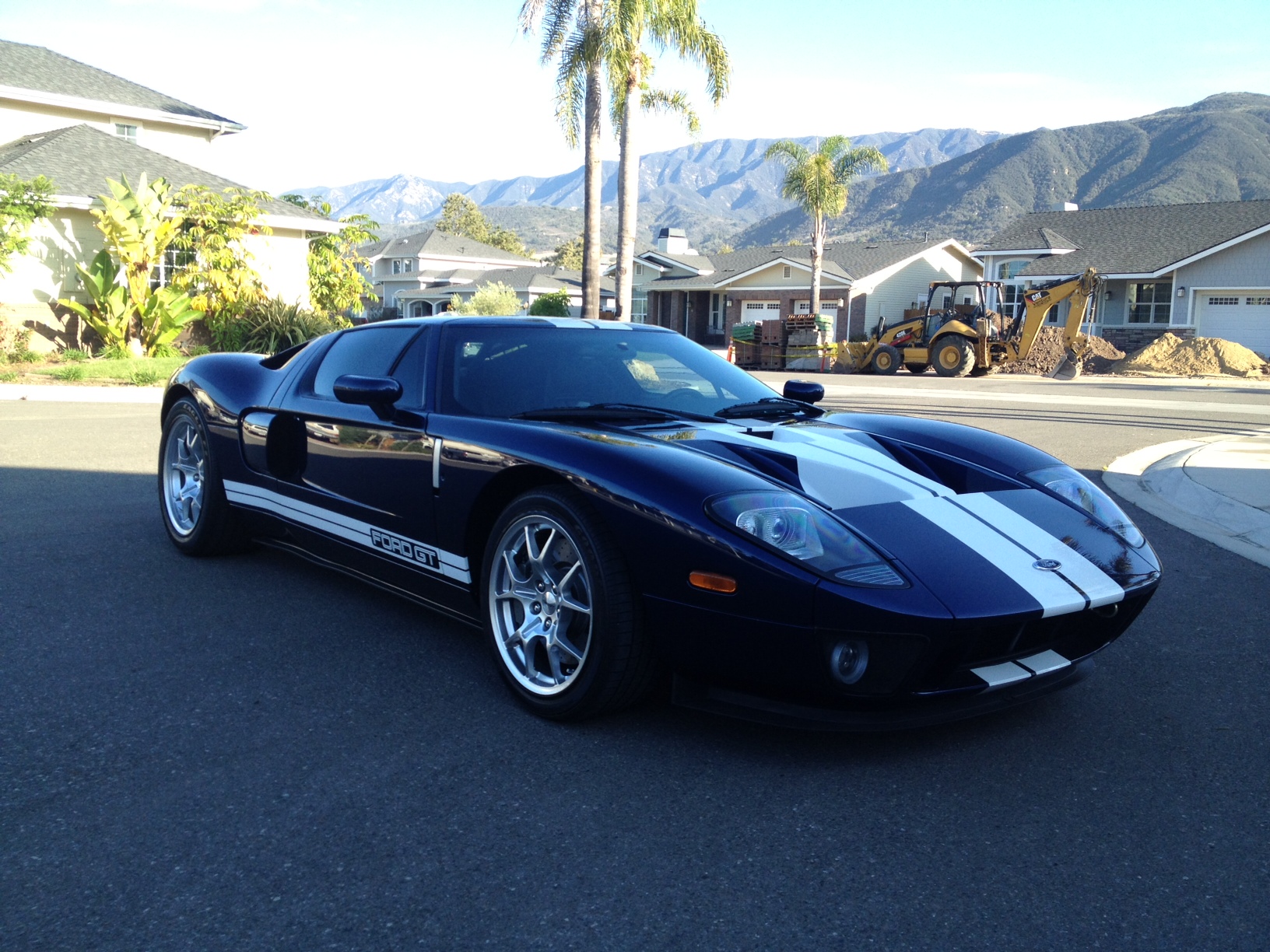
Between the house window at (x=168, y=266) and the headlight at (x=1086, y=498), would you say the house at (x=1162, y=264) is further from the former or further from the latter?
the headlight at (x=1086, y=498)

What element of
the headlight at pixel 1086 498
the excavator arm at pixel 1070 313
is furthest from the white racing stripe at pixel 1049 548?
the excavator arm at pixel 1070 313

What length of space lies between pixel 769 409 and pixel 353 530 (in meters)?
1.69

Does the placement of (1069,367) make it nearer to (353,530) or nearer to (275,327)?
(275,327)

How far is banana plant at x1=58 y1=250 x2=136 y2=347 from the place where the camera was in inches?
752

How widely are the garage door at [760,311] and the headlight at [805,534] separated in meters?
41.7

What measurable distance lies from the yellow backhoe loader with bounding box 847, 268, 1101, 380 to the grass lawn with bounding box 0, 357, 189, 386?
60.3 feet

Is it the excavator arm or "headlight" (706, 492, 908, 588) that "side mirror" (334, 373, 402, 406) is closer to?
"headlight" (706, 492, 908, 588)

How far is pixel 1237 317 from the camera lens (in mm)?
36062

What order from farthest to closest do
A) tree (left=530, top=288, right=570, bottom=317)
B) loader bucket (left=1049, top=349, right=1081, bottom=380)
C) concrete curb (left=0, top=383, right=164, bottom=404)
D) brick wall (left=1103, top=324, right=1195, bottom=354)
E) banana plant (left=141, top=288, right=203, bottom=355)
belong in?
brick wall (left=1103, top=324, right=1195, bottom=354) < tree (left=530, top=288, right=570, bottom=317) < loader bucket (left=1049, top=349, right=1081, bottom=380) < banana plant (left=141, top=288, right=203, bottom=355) < concrete curb (left=0, top=383, right=164, bottom=404)

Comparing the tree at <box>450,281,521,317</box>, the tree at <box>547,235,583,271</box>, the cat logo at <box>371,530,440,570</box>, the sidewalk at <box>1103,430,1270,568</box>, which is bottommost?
the sidewalk at <box>1103,430,1270,568</box>

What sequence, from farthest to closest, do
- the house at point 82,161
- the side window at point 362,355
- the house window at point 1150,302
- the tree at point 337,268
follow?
1. the house window at point 1150,302
2. the tree at point 337,268
3. the house at point 82,161
4. the side window at point 362,355

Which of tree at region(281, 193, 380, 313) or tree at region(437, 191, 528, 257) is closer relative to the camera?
tree at region(281, 193, 380, 313)

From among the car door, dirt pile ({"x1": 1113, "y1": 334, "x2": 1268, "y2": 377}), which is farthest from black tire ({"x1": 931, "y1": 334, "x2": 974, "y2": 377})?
the car door

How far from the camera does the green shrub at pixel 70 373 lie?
1669 cm
